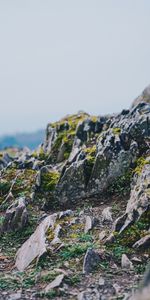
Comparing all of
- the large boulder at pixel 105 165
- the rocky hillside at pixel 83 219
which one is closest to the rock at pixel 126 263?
the rocky hillside at pixel 83 219

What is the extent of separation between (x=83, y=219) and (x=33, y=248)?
3.21 meters

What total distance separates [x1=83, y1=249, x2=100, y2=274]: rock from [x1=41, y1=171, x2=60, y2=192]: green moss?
8205 millimetres

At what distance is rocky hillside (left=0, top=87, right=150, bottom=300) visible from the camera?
44.7ft

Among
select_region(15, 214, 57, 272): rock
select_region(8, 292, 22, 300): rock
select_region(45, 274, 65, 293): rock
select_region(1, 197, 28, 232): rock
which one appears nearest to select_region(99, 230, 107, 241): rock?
select_region(15, 214, 57, 272): rock

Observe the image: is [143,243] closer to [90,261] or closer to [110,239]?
[110,239]

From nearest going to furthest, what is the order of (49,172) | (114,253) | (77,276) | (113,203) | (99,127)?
(77,276) < (114,253) < (113,203) < (49,172) < (99,127)

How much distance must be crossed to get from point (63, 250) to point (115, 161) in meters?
7.60

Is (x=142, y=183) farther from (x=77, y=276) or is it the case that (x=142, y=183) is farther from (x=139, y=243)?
(x=77, y=276)

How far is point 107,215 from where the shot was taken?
18688mm

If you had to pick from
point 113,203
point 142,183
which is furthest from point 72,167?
point 142,183

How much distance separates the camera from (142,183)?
60.2 feet

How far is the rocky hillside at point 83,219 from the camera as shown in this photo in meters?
13.6

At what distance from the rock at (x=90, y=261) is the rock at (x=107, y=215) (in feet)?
11.5

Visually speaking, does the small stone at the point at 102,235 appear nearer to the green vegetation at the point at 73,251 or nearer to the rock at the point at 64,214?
the green vegetation at the point at 73,251
